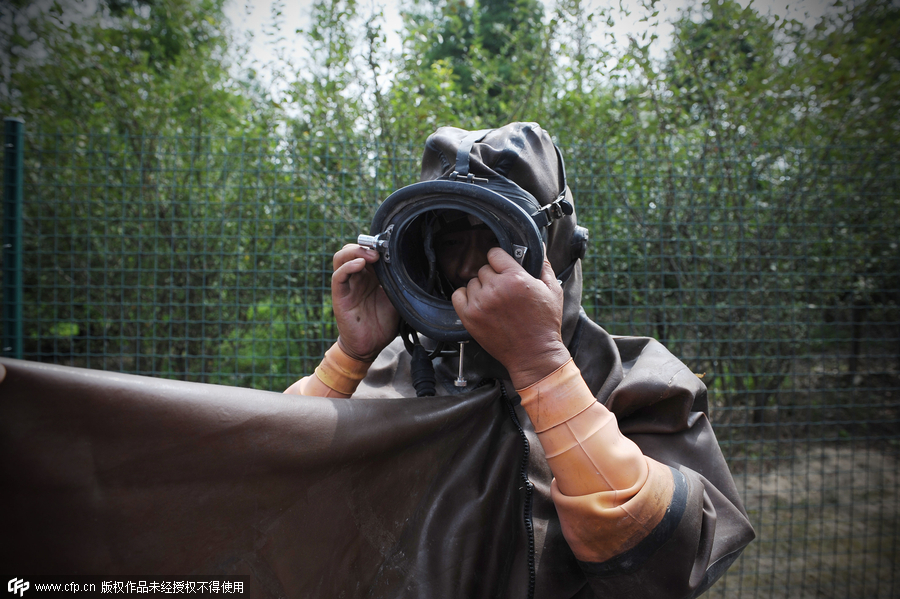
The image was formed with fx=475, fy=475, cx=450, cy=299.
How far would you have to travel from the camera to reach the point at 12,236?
2.72 meters

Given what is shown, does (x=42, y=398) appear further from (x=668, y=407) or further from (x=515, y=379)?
(x=668, y=407)

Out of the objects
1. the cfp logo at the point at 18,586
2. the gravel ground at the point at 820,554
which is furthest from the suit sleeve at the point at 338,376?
the gravel ground at the point at 820,554

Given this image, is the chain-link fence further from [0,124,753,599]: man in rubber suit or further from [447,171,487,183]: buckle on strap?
[447,171,487,183]: buckle on strap

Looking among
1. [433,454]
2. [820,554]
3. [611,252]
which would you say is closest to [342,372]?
[433,454]

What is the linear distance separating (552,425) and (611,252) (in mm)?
2401

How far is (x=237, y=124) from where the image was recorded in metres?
3.87

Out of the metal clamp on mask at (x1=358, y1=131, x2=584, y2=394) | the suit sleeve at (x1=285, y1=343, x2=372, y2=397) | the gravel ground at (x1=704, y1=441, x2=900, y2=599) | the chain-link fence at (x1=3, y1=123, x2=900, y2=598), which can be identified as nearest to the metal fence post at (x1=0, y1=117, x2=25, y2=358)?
the chain-link fence at (x1=3, y1=123, x2=900, y2=598)

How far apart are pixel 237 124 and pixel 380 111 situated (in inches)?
50.9

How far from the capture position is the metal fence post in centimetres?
268

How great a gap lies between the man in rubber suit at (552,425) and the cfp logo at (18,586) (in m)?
0.66

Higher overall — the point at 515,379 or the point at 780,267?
the point at 780,267

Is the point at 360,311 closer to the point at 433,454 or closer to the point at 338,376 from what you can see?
the point at 338,376

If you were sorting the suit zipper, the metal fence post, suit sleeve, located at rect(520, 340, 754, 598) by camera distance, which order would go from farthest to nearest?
the metal fence post < the suit zipper < suit sleeve, located at rect(520, 340, 754, 598)

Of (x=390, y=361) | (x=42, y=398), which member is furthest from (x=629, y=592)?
(x=42, y=398)
